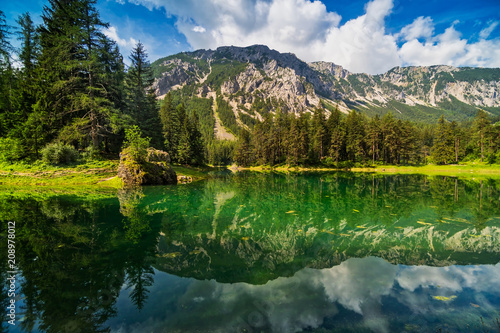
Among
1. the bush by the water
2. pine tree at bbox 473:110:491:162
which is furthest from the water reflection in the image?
pine tree at bbox 473:110:491:162

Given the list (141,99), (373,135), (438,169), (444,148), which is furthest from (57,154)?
(444,148)

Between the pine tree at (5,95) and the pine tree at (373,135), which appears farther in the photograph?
the pine tree at (373,135)

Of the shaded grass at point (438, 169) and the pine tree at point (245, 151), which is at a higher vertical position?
the pine tree at point (245, 151)

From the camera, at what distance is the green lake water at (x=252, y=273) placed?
4465mm

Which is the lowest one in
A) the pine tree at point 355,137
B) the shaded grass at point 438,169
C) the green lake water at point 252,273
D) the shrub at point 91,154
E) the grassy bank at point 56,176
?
the shaded grass at point 438,169

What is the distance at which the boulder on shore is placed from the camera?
2673 centimetres

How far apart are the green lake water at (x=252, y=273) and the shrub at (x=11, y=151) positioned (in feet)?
71.3

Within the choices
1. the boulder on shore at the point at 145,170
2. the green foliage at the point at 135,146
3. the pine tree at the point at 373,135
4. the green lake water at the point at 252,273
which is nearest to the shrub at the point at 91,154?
the boulder on shore at the point at 145,170

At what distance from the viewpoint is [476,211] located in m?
14.1

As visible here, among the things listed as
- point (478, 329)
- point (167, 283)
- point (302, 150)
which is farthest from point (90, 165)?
point (302, 150)

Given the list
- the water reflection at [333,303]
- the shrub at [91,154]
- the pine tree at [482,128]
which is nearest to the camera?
the water reflection at [333,303]

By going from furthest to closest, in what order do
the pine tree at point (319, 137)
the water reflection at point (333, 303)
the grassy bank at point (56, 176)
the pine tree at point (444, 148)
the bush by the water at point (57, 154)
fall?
the pine tree at point (319, 137) → the pine tree at point (444, 148) → the bush by the water at point (57, 154) → the grassy bank at point (56, 176) → the water reflection at point (333, 303)

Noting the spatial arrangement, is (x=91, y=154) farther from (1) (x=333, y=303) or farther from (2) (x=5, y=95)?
(1) (x=333, y=303)

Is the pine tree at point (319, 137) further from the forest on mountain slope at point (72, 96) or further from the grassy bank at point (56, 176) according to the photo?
the grassy bank at point (56, 176)
